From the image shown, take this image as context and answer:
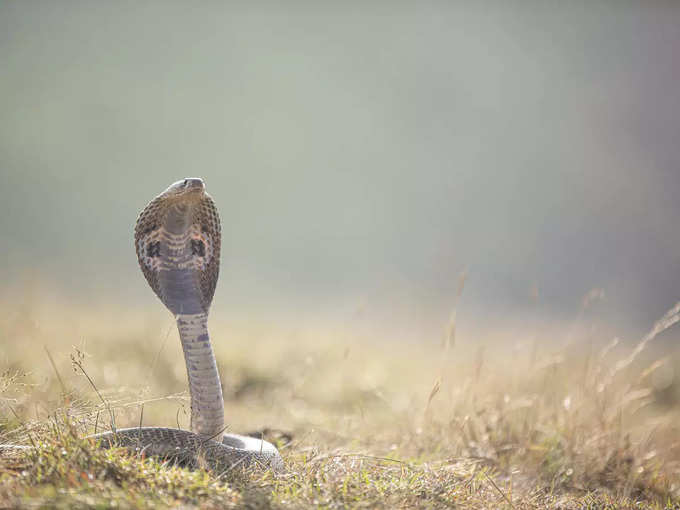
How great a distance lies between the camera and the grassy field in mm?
2486

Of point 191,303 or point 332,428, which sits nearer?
point 191,303

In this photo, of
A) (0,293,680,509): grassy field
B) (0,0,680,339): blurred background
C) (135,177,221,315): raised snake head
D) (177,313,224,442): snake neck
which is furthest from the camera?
(0,0,680,339): blurred background

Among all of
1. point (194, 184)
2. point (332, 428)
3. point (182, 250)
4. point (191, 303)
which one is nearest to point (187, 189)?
point (194, 184)

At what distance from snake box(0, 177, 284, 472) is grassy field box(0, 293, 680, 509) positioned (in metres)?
0.14

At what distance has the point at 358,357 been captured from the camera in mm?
9133

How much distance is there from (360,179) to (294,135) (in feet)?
60.4

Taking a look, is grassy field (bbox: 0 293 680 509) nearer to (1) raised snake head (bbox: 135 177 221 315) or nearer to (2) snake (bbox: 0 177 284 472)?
(2) snake (bbox: 0 177 284 472)

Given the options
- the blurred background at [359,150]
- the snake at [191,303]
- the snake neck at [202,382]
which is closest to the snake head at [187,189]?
the snake at [191,303]

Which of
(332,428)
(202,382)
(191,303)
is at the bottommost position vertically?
(332,428)

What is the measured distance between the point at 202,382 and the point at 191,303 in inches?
15.9

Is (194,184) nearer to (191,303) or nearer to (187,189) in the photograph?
(187,189)

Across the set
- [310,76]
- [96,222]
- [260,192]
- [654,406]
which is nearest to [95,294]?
[654,406]

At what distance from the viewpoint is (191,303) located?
3.21 meters

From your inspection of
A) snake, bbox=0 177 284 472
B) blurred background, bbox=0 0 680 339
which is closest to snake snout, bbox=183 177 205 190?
snake, bbox=0 177 284 472
